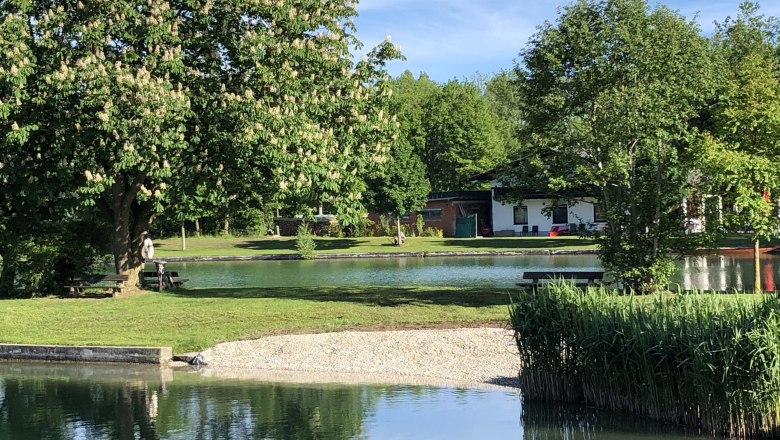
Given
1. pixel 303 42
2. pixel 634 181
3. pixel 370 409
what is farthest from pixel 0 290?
pixel 634 181

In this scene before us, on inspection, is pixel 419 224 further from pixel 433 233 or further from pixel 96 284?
pixel 96 284

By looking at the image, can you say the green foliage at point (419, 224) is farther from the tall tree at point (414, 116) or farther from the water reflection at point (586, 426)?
the water reflection at point (586, 426)

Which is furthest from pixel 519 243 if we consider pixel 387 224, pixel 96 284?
pixel 96 284

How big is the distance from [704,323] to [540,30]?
1388 cm

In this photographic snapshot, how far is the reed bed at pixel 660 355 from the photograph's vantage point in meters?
10.3

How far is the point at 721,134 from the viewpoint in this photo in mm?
21922

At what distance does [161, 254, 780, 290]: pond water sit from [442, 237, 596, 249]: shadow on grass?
444 centimetres

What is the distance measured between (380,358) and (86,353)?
6154 millimetres

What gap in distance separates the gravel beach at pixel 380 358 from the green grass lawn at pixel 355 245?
34876 millimetres

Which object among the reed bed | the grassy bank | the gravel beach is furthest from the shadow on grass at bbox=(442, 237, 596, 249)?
the reed bed

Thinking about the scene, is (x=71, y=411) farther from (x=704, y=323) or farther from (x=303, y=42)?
(x=303, y=42)

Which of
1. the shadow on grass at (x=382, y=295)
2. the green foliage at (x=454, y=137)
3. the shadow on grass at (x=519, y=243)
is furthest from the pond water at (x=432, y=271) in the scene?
the green foliage at (x=454, y=137)

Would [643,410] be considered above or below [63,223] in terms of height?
below

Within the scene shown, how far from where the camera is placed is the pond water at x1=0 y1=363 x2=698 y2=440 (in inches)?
463
